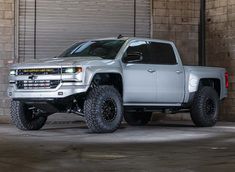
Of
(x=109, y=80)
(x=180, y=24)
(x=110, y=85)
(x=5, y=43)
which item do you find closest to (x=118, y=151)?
(x=110, y=85)

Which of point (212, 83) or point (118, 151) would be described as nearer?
point (118, 151)

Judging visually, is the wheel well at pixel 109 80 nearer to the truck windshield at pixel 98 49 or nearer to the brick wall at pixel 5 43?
the truck windshield at pixel 98 49

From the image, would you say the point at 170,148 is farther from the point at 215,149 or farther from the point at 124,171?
the point at 124,171

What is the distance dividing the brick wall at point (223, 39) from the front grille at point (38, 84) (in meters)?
7.14

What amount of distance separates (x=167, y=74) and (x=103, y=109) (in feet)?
6.97

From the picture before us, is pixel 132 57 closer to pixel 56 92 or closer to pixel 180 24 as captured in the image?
pixel 56 92

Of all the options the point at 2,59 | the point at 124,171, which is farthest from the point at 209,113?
the point at 124,171

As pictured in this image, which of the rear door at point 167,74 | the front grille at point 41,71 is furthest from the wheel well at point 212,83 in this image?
the front grille at point 41,71

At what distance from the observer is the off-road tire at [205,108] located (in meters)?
12.7

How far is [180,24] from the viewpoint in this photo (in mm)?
16797

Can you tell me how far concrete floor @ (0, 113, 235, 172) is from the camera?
21.5 feet

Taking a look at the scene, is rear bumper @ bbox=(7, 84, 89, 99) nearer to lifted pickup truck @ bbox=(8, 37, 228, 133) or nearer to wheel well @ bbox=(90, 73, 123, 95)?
lifted pickup truck @ bbox=(8, 37, 228, 133)

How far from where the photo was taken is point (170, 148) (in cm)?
838

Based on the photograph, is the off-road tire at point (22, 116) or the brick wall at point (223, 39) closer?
the off-road tire at point (22, 116)
